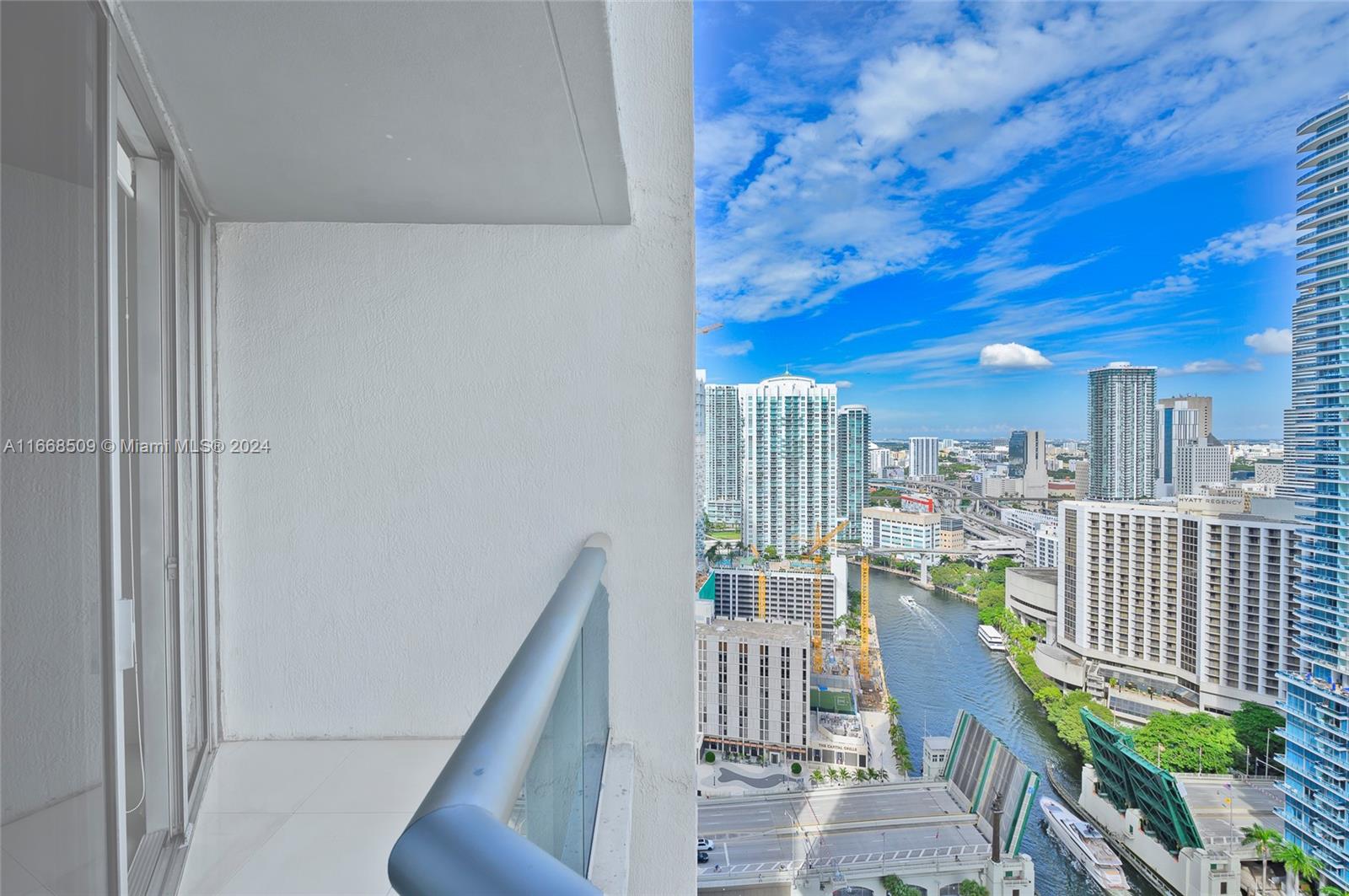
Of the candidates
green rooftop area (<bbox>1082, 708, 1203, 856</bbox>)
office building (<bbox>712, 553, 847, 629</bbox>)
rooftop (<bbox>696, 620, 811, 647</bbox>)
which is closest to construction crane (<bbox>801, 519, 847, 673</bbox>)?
office building (<bbox>712, 553, 847, 629</bbox>)

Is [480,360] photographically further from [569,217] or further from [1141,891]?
[1141,891]

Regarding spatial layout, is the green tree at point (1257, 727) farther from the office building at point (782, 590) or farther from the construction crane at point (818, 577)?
the construction crane at point (818, 577)

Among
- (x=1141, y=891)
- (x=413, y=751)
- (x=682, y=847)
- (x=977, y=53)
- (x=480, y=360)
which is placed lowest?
(x=1141, y=891)

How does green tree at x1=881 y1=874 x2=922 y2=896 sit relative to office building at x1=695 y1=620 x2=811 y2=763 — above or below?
below

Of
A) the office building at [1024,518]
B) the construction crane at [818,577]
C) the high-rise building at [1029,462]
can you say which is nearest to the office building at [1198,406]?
the high-rise building at [1029,462]

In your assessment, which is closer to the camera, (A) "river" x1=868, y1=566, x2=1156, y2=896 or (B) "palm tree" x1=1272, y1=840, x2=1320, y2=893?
(B) "palm tree" x1=1272, y1=840, x2=1320, y2=893

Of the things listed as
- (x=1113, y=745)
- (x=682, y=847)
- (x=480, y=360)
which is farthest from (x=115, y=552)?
(x=1113, y=745)

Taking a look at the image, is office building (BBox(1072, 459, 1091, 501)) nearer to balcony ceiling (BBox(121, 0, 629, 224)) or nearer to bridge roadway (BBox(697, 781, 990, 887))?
bridge roadway (BBox(697, 781, 990, 887))
